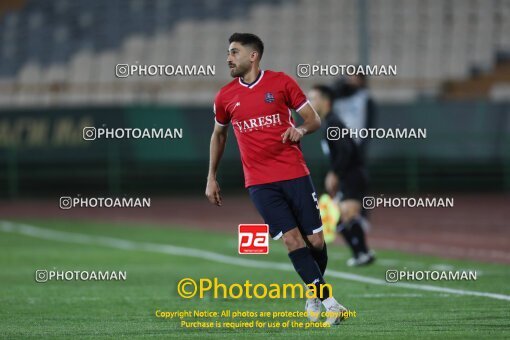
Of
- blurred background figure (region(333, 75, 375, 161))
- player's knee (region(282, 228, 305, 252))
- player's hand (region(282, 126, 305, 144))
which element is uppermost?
blurred background figure (region(333, 75, 375, 161))

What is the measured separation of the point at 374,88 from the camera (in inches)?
1219

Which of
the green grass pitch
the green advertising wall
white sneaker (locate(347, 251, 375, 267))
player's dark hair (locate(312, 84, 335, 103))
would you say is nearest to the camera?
the green grass pitch

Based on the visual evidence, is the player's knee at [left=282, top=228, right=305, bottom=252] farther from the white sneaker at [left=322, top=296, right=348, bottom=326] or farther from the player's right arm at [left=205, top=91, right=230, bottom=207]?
the player's right arm at [left=205, top=91, right=230, bottom=207]

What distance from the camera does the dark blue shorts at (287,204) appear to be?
827cm

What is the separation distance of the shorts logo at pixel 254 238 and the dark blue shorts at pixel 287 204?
0.69ft

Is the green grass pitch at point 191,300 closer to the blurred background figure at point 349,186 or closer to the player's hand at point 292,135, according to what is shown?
the blurred background figure at point 349,186

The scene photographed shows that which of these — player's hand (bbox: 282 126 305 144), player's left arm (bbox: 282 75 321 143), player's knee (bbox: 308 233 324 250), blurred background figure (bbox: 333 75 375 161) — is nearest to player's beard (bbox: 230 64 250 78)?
player's left arm (bbox: 282 75 321 143)

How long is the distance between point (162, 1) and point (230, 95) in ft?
83.5

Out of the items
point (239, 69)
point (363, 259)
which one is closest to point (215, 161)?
point (239, 69)

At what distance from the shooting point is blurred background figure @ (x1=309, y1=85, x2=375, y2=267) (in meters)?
13.5

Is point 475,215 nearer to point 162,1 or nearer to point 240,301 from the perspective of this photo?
point 162,1

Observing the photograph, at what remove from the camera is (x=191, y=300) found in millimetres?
10391

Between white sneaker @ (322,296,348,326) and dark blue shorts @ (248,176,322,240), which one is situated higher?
dark blue shorts @ (248,176,322,240)

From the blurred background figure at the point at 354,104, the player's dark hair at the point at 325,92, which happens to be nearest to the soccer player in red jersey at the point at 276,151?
the player's dark hair at the point at 325,92
